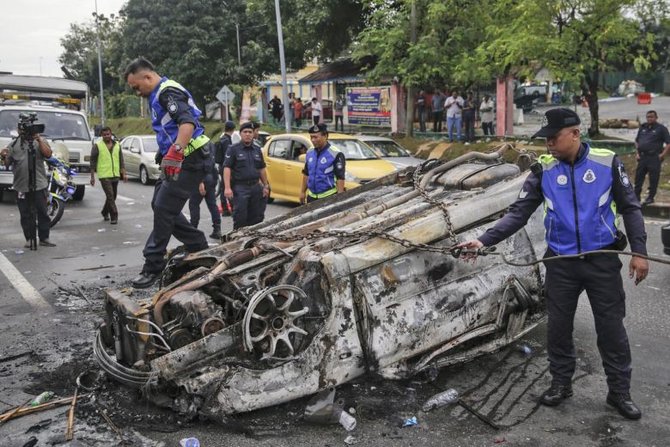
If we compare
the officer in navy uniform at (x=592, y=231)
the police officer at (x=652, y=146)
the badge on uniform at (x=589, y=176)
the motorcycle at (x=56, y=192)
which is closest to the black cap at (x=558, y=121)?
the officer in navy uniform at (x=592, y=231)

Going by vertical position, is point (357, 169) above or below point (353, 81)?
below

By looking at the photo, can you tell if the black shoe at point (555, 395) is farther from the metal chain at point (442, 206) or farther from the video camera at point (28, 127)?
the video camera at point (28, 127)

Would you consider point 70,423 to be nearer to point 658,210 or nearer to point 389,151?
point 658,210

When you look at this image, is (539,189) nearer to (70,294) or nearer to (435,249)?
(435,249)

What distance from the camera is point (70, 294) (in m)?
6.46

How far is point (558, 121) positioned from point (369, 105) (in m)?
22.4

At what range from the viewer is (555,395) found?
3875 mm

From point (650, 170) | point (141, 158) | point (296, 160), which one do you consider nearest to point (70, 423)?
point (296, 160)

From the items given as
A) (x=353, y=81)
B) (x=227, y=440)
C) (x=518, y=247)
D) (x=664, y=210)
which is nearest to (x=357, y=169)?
(x=664, y=210)

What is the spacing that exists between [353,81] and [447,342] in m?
24.9

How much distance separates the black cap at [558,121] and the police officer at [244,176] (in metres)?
4.97

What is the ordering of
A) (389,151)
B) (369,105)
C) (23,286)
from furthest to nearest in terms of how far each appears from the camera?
1. (369,105)
2. (389,151)
3. (23,286)

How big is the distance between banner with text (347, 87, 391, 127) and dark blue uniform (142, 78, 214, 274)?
1984cm

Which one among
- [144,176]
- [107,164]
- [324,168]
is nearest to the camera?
[324,168]
